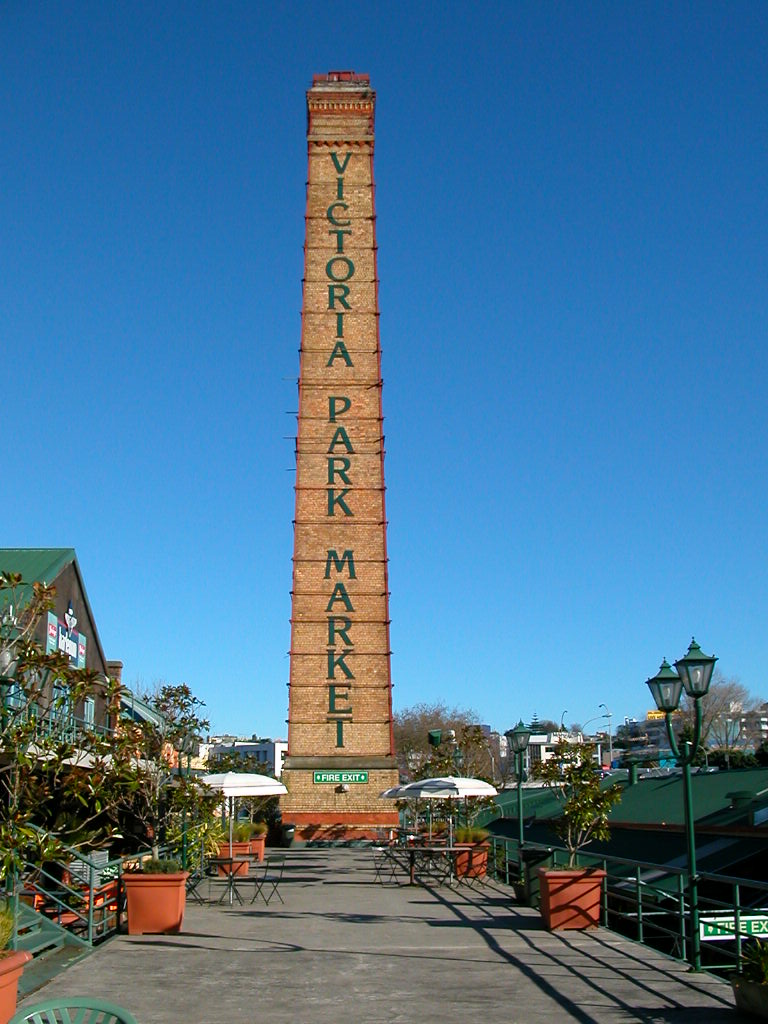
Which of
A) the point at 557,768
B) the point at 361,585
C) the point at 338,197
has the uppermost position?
the point at 338,197

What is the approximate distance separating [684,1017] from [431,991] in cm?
253

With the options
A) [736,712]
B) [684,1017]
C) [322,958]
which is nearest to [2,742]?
[322,958]

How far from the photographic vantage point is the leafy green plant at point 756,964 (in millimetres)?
8461

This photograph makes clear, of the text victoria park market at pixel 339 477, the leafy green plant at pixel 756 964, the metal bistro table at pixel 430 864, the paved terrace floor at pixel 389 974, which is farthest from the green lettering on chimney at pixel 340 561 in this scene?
the leafy green plant at pixel 756 964

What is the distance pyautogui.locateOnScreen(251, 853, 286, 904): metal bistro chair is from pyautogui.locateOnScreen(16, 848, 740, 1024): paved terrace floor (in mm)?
1963

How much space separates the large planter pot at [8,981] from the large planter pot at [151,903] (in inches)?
272

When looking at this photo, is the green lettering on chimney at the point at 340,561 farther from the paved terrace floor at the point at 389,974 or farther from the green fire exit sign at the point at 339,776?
the paved terrace floor at the point at 389,974

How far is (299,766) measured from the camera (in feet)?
129

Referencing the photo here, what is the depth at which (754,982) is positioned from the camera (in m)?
8.56

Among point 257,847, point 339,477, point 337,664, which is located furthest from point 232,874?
point 339,477

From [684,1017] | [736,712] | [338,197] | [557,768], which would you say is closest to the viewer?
[684,1017]

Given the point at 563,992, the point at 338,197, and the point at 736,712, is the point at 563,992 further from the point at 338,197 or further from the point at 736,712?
the point at 736,712

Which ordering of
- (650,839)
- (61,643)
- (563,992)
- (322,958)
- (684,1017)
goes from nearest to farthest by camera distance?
(684,1017)
(563,992)
(322,958)
(650,839)
(61,643)

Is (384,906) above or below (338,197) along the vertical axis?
below
